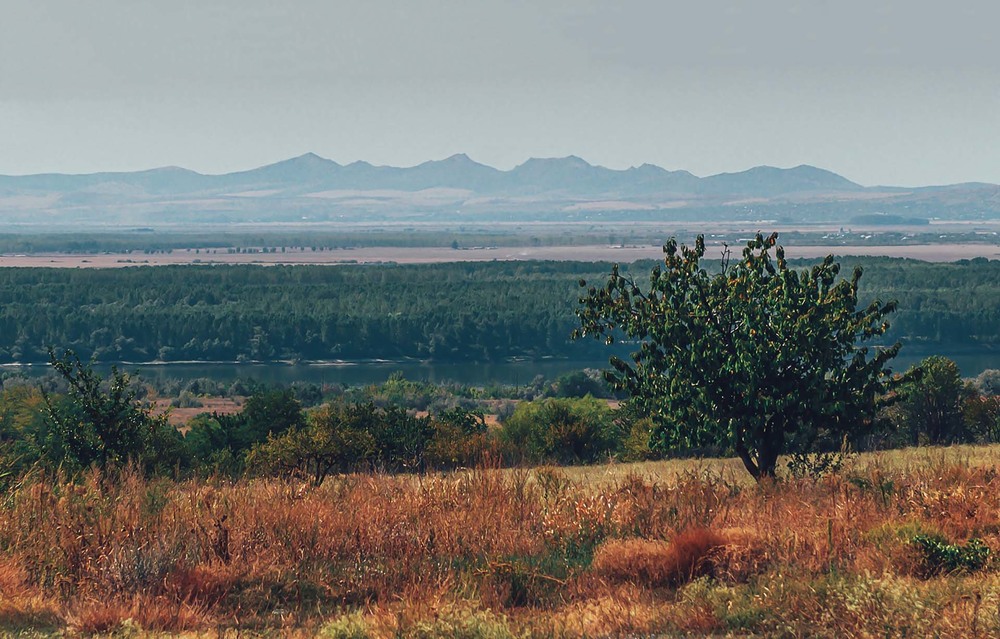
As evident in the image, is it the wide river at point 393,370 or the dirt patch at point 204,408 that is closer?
the dirt patch at point 204,408

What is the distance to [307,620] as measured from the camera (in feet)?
30.0

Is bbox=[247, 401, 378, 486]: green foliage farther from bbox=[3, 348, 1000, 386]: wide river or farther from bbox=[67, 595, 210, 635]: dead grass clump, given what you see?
bbox=[3, 348, 1000, 386]: wide river

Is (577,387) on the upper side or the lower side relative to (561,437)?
lower

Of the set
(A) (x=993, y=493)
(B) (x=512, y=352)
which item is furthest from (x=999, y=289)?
(A) (x=993, y=493)

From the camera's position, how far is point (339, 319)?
5256 inches

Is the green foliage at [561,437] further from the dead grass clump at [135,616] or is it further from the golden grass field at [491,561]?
the dead grass clump at [135,616]

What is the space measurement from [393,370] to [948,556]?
109088 mm

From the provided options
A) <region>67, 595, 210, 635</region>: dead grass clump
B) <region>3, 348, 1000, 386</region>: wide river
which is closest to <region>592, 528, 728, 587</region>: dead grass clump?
<region>67, 595, 210, 635</region>: dead grass clump

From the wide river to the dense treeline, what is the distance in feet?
14.0

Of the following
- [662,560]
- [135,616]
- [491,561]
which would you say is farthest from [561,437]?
[135,616]

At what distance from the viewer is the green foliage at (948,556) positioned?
32.3ft

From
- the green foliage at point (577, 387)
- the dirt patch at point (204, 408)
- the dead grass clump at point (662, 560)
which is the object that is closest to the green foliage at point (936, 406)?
the dead grass clump at point (662, 560)

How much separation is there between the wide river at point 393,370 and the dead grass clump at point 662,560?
9267cm

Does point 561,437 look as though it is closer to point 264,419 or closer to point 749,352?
point 264,419
